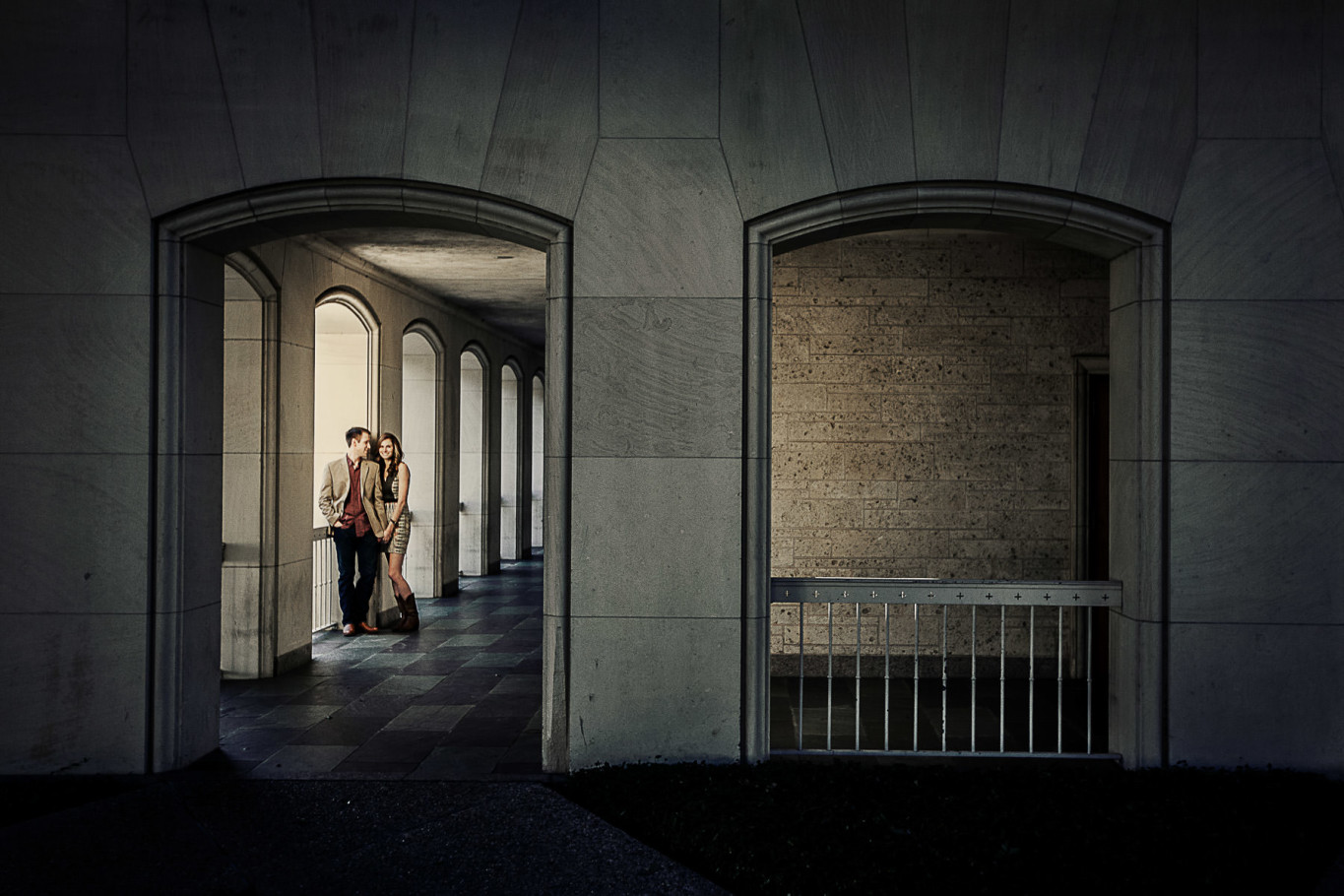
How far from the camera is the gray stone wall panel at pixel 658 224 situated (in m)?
5.15

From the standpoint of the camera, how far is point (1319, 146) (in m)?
5.12

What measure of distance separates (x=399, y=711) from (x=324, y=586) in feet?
13.0

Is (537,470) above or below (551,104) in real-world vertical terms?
below

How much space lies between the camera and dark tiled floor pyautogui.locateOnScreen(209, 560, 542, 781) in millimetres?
5332

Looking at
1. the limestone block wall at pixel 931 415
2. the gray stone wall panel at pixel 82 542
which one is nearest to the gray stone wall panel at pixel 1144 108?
the limestone block wall at pixel 931 415

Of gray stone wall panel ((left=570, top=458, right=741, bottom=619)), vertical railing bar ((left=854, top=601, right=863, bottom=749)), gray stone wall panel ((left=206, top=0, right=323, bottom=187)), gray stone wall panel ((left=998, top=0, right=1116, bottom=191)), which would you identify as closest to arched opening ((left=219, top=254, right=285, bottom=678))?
gray stone wall panel ((left=206, top=0, right=323, bottom=187))

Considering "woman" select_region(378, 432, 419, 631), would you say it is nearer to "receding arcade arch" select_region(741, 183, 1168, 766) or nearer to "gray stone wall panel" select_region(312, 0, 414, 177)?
"gray stone wall panel" select_region(312, 0, 414, 177)

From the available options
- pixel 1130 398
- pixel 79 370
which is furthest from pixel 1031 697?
pixel 79 370

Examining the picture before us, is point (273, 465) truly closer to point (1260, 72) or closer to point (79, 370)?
point (79, 370)

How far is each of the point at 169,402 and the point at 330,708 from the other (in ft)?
8.44

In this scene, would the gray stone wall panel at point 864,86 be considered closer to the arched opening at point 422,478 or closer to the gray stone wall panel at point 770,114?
the gray stone wall panel at point 770,114

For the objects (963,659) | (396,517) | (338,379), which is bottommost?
(963,659)

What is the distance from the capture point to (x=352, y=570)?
923 cm

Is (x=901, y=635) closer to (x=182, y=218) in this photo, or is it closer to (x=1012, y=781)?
(x=1012, y=781)
